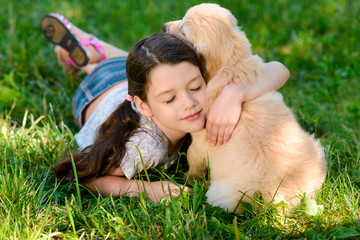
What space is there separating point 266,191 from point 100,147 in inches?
42.8

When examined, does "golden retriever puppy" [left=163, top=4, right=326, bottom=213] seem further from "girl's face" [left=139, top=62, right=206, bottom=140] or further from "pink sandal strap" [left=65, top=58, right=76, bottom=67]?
"pink sandal strap" [left=65, top=58, right=76, bottom=67]

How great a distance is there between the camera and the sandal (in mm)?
3855

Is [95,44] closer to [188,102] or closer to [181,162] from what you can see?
[181,162]

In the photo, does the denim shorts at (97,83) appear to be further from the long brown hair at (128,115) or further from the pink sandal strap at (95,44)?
the long brown hair at (128,115)

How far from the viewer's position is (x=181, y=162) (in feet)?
9.59

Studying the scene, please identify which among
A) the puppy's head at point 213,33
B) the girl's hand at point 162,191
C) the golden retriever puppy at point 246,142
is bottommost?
the girl's hand at point 162,191

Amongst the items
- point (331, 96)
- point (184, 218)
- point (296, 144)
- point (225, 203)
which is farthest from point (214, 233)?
point (331, 96)

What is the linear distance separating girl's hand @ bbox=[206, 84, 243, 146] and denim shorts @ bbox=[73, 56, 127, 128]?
58.5 inches

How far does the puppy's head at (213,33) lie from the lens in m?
2.24

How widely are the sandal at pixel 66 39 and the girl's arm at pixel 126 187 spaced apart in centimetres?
159

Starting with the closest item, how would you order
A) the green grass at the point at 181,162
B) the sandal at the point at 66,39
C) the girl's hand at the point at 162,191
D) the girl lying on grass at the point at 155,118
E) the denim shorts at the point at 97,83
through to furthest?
the green grass at the point at 181,162 < the girl lying on grass at the point at 155,118 < the girl's hand at the point at 162,191 < the denim shorts at the point at 97,83 < the sandal at the point at 66,39

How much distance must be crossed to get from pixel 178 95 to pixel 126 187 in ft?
2.34

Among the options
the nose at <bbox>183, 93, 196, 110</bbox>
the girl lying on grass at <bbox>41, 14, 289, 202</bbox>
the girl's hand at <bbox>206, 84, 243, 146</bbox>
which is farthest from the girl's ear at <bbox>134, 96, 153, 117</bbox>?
the girl's hand at <bbox>206, 84, 243, 146</bbox>

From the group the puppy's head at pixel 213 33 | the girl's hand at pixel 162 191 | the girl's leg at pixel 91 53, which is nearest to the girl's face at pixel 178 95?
the puppy's head at pixel 213 33
